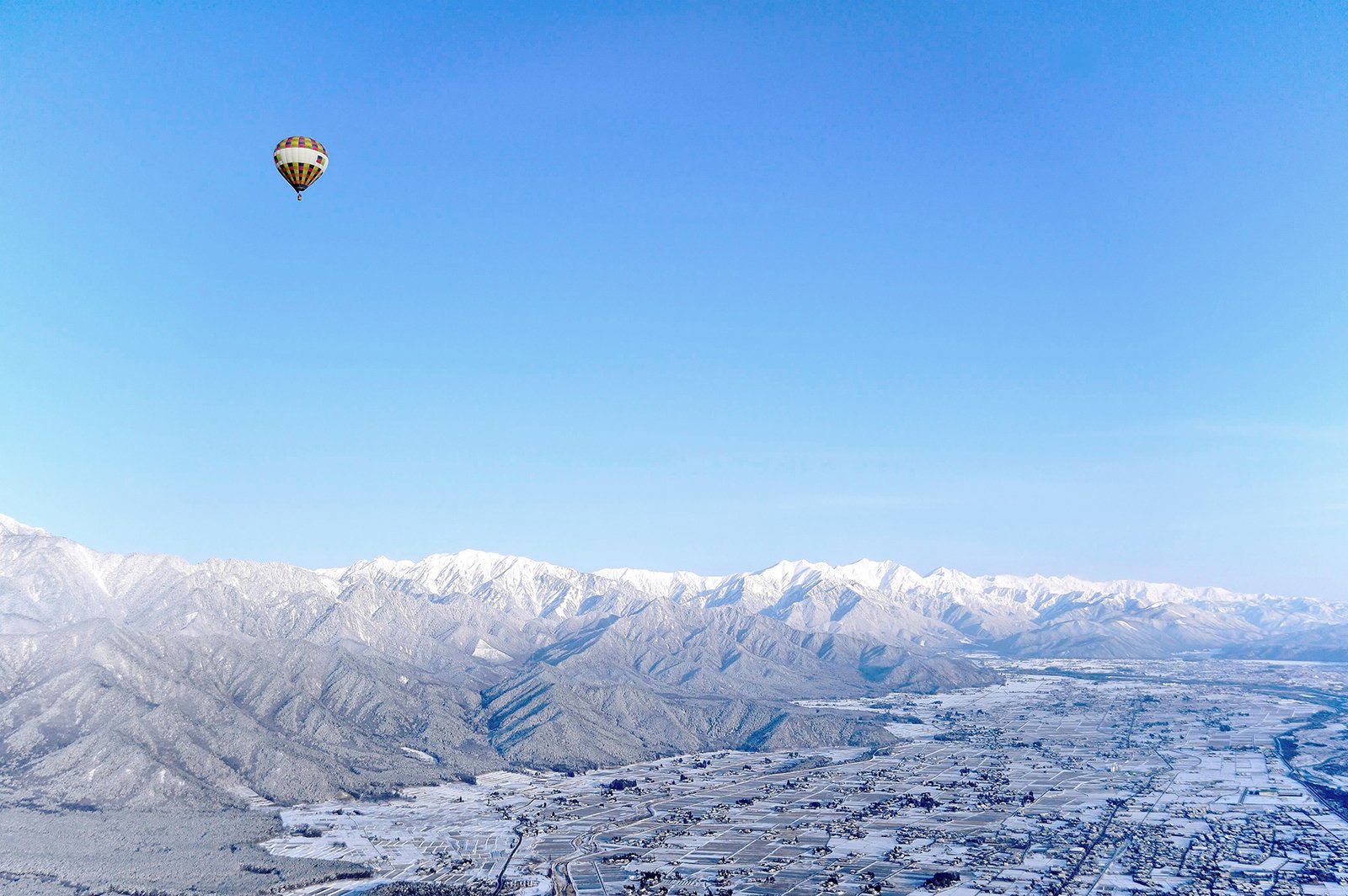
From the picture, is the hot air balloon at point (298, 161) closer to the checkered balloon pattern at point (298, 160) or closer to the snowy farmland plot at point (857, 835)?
the checkered balloon pattern at point (298, 160)

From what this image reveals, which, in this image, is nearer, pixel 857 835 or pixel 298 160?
pixel 298 160

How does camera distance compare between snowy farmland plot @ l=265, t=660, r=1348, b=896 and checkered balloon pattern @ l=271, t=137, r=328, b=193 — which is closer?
checkered balloon pattern @ l=271, t=137, r=328, b=193

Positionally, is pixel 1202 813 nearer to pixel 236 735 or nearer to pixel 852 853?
pixel 852 853

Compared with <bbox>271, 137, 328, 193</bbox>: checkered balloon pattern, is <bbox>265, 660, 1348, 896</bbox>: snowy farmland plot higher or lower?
lower

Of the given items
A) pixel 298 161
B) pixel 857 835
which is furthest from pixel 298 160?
pixel 857 835

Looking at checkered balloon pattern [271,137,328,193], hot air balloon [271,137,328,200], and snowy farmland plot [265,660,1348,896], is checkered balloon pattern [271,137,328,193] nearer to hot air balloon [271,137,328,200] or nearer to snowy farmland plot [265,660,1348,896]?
hot air balloon [271,137,328,200]

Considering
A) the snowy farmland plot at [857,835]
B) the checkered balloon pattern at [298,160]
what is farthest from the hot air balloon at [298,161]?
the snowy farmland plot at [857,835]

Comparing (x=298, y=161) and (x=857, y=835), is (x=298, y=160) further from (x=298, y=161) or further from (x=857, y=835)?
(x=857, y=835)

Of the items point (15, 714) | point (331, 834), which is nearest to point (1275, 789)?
point (331, 834)

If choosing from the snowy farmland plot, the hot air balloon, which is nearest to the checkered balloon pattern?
the hot air balloon

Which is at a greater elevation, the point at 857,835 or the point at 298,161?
the point at 298,161
